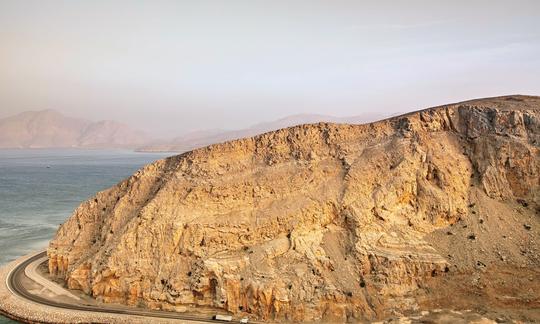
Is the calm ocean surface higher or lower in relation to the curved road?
higher

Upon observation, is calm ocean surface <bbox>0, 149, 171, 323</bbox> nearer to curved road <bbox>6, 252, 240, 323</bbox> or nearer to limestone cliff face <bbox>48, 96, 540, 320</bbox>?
curved road <bbox>6, 252, 240, 323</bbox>

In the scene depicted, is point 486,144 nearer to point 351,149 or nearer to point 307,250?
point 351,149

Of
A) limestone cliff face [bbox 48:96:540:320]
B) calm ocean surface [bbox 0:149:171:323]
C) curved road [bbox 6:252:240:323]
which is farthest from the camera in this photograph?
calm ocean surface [bbox 0:149:171:323]

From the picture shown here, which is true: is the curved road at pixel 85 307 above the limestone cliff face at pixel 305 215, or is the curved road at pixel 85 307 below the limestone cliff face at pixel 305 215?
below

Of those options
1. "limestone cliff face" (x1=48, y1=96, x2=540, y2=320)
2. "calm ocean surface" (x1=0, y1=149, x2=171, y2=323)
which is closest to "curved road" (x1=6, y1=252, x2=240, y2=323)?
"limestone cliff face" (x1=48, y1=96, x2=540, y2=320)

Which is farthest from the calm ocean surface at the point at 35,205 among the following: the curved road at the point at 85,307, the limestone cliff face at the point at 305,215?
the limestone cliff face at the point at 305,215

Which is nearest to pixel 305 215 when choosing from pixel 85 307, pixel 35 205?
pixel 85 307

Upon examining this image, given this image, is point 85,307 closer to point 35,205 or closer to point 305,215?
point 305,215

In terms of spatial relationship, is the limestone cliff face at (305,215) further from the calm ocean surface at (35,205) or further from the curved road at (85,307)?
the calm ocean surface at (35,205)
